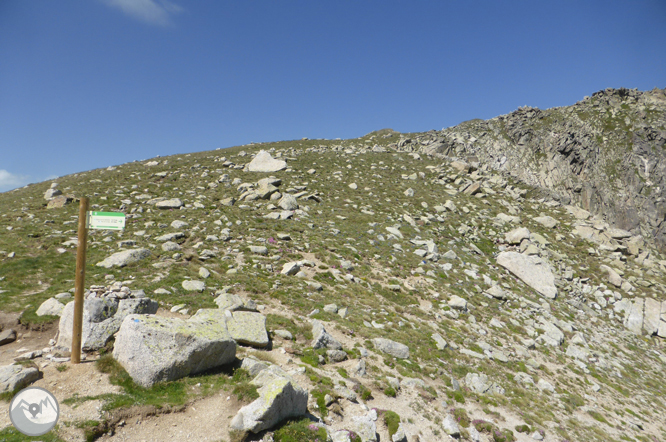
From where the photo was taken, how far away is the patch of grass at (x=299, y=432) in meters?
7.84

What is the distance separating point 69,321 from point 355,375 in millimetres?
11728

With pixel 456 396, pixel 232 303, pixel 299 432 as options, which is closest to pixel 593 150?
pixel 456 396

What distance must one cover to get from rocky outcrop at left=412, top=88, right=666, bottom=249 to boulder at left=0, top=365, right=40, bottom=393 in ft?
234

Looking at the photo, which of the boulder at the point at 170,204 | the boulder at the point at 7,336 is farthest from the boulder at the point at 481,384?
the boulder at the point at 170,204

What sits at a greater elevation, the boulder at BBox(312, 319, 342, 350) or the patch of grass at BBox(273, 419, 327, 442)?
the boulder at BBox(312, 319, 342, 350)

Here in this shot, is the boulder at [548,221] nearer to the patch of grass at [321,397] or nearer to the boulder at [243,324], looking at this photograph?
the patch of grass at [321,397]

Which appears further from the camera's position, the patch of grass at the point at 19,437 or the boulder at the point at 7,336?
the boulder at the point at 7,336

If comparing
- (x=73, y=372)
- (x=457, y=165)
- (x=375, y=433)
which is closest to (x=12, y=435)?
(x=73, y=372)

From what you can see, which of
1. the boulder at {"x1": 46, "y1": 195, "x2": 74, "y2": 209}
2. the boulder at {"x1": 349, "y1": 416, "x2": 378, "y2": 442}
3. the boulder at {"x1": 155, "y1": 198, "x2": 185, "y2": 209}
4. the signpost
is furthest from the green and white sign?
the boulder at {"x1": 46, "y1": 195, "x2": 74, "y2": 209}

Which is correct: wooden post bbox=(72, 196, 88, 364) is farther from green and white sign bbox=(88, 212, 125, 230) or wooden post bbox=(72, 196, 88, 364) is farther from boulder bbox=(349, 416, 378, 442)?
boulder bbox=(349, 416, 378, 442)

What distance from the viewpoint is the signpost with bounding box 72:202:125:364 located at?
9094 millimetres

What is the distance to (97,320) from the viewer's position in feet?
33.6

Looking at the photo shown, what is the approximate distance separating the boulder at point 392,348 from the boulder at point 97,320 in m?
11.6

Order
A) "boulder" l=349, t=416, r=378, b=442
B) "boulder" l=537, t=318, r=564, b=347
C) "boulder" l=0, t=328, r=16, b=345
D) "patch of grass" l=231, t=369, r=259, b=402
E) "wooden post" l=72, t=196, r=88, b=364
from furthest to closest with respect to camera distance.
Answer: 1. "boulder" l=537, t=318, r=564, b=347
2. "boulder" l=0, t=328, r=16, b=345
3. "boulder" l=349, t=416, r=378, b=442
4. "wooden post" l=72, t=196, r=88, b=364
5. "patch of grass" l=231, t=369, r=259, b=402
